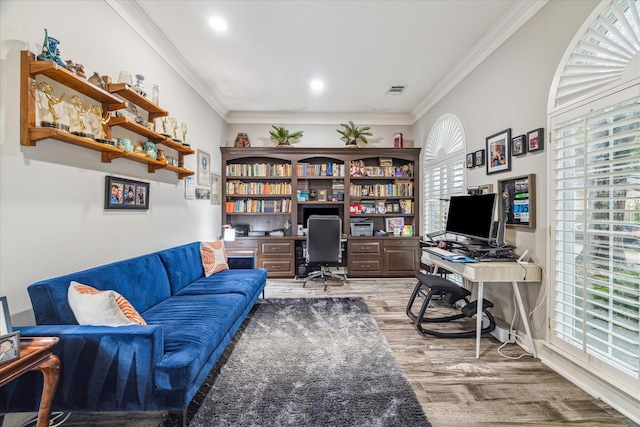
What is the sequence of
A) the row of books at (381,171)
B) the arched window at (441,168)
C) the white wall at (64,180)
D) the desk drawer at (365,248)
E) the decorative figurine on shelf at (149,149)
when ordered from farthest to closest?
the row of books at (381,171) < the desk drawer at (365,248) < the arched window at (441,168) < the decorative figurine on shelf at (149,149) < the white wall at (64,180)

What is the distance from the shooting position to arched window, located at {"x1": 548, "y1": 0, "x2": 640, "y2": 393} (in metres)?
1.54

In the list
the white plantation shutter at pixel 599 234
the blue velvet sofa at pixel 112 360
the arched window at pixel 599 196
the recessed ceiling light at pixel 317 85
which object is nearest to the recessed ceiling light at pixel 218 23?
the recessed ceiling light at pixel 317 85

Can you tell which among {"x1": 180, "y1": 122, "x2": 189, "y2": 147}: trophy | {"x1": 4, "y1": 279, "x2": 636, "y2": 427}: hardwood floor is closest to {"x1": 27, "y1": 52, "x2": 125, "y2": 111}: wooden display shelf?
{"x1": 180, "y1": 122, "x2": 189, "y2": 147}: trophy

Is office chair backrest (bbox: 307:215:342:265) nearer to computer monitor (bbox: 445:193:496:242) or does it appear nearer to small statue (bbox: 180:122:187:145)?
computer monitor (bbox: 445:193:496:242)

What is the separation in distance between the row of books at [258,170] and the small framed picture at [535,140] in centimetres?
347

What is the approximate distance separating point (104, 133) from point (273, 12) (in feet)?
5.68

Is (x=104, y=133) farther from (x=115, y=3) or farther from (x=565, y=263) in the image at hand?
(x=565, y=263)

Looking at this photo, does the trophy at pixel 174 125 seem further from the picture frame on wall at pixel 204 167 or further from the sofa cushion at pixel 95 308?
the sofa cushion at pixel 95 308

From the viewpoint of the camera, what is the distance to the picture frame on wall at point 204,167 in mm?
3883

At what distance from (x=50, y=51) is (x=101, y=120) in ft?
1.59

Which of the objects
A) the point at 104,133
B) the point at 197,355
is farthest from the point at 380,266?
the point at 104,133

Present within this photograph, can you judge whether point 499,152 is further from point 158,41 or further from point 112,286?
point 158,41

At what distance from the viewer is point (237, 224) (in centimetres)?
507

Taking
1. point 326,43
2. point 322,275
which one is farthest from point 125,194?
point 322,275
